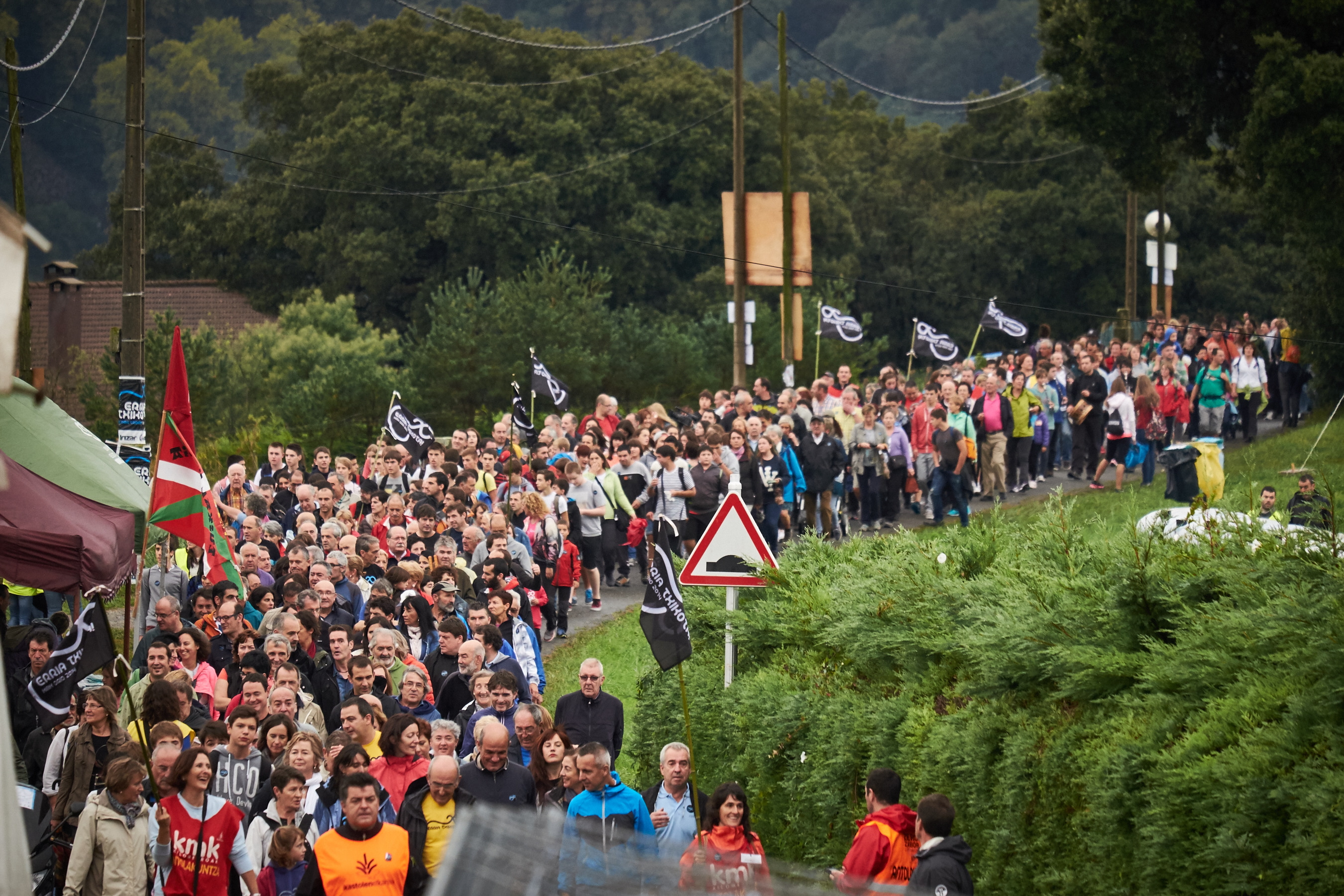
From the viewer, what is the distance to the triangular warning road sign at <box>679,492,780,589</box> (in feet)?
34.1

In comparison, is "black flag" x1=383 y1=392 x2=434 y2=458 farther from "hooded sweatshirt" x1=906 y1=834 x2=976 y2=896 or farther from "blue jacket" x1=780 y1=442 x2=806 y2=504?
"hooded sweatshirt" x1=906 y1=834 x2=976 y2=896

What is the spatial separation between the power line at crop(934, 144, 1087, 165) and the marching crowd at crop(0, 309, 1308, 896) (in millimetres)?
35606

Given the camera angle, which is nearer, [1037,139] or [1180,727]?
[1180,727]

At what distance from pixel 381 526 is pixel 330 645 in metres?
5.37

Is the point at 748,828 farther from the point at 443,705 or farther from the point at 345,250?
the point at 345,250

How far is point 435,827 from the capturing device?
27.0 feet

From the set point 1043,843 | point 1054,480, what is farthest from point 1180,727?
point 1054,480

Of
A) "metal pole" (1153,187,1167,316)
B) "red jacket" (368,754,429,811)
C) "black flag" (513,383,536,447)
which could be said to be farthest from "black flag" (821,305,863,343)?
"red jacket" (368,754,429,811)

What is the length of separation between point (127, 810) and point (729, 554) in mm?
4158

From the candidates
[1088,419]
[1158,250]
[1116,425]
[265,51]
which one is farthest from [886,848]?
[265,51]

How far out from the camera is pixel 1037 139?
63000mm

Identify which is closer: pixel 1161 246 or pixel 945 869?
pixel 945 869

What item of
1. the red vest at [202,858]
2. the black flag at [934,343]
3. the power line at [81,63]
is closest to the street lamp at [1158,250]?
the black flag at [934,343]

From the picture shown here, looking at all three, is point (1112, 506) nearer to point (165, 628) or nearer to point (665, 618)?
point (665, 618)
